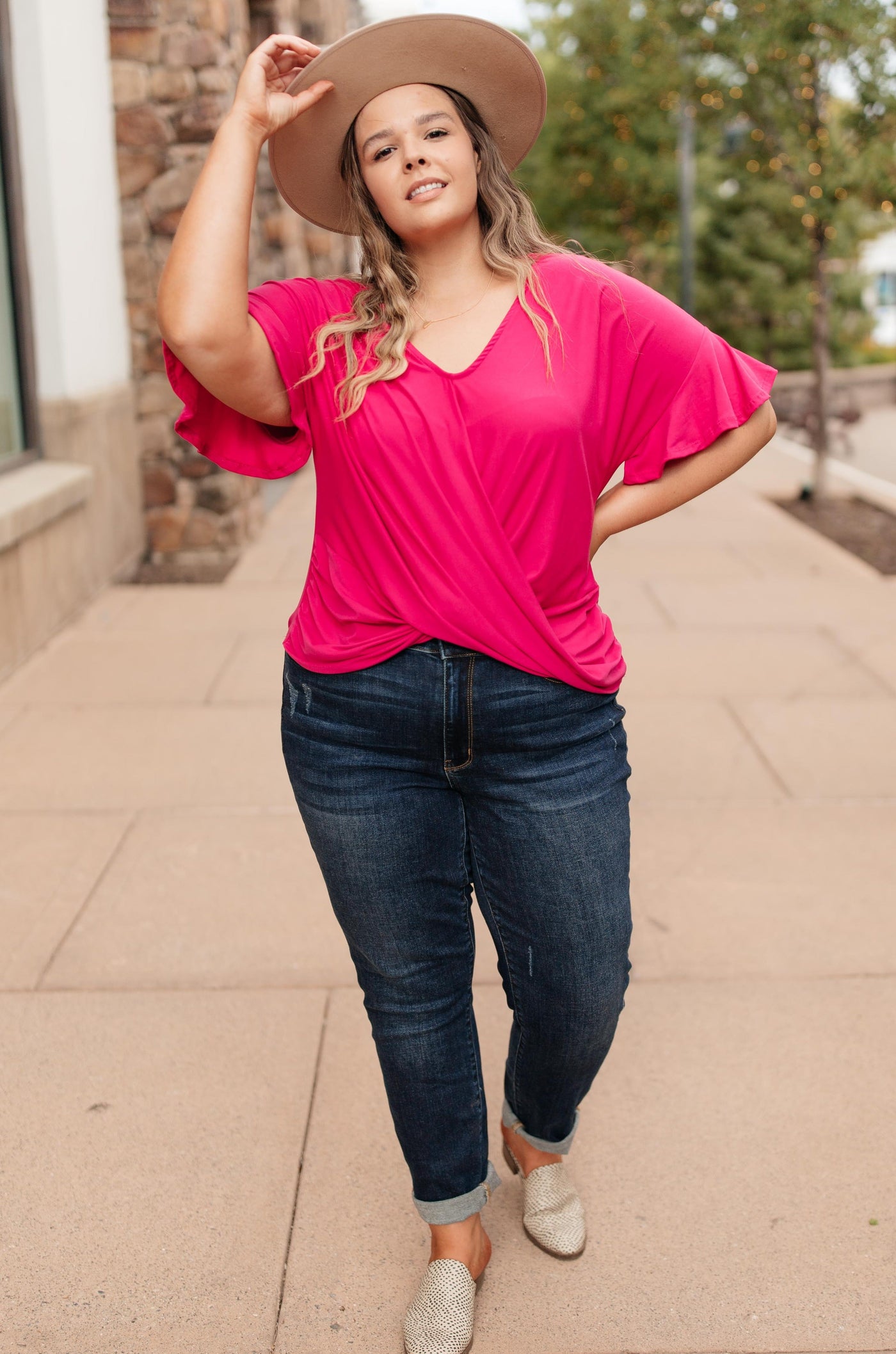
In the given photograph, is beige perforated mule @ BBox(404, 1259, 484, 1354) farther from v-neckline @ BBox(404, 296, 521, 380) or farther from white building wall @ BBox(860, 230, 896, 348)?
white building wall @ BBox(860, 230, 896, 348)

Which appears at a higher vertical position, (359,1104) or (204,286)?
(204,286)

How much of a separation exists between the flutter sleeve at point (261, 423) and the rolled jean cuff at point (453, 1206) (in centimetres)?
118

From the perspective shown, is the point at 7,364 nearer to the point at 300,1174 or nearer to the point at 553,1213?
the point at 300,1174

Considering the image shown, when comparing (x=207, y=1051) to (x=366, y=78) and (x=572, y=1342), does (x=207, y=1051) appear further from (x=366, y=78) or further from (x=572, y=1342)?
(x=366, y=78)

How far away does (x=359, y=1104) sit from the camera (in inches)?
111

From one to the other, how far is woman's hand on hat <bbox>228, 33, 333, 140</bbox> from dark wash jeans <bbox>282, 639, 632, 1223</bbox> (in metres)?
0.79

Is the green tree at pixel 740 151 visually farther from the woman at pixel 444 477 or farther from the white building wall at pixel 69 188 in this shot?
the white building wall at pixel 69 188

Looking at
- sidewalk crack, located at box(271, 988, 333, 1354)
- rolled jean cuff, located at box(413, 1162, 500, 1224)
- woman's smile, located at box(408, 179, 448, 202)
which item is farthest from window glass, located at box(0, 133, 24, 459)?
rolled jean cuff, located at box(413, 1162, 500, 1224)

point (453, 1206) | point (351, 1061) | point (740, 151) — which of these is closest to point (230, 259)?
point (453, 1206)

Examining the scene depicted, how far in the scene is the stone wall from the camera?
24.6 feet

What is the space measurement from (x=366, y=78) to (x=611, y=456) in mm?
660

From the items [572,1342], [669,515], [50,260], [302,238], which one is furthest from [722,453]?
[302,238]

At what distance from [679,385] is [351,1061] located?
1690 mm

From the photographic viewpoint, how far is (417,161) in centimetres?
195
